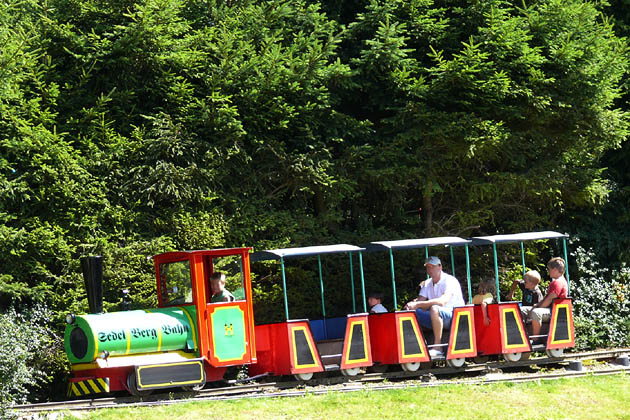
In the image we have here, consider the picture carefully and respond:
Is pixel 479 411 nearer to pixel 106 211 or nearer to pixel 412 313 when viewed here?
pixel 412 313

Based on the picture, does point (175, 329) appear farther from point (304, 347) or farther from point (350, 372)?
point (350, 372)

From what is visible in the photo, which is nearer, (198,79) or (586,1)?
(198,79)

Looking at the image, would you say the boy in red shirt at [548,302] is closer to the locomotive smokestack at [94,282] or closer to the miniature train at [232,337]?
the miniature train at [232,337]

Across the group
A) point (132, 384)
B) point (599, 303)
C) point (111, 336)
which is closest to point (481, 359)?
point (599, 303)

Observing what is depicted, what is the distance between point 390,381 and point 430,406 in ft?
6.72

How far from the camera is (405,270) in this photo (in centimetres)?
1483

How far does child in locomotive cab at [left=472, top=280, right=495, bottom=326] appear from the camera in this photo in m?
11.9

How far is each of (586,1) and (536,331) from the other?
7277mm

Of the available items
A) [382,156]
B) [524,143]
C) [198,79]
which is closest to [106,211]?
[198,79]

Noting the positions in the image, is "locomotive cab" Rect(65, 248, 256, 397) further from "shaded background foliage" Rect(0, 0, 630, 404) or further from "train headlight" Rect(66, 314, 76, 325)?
"shaded background foliage" Rect(0, 0, 630, 404)

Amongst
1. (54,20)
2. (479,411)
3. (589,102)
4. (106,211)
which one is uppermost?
(54,20)

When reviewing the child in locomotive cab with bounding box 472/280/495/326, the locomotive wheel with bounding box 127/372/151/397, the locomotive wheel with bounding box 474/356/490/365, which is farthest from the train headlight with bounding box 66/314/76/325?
the locomotive wheel with bounding box 474/356/490/365

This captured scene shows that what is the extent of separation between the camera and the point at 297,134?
14.0 m

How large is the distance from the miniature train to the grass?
32.6 inches
